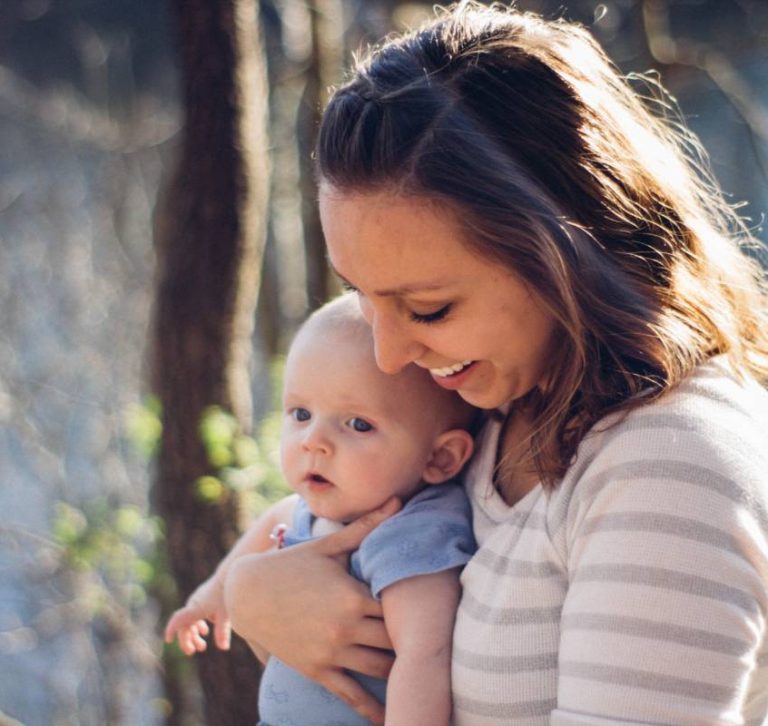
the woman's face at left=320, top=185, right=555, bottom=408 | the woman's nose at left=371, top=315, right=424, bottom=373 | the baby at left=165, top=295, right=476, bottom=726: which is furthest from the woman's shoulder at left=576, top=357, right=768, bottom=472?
the baby at left=165, top=295, right=476, bottom=726

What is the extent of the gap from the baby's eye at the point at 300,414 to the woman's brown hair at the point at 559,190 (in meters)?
0.54

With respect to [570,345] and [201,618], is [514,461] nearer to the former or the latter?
[570,345]

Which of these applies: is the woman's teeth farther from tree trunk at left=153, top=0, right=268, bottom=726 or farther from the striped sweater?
tree trunk at left=153, top=0, right=268, bottom=726

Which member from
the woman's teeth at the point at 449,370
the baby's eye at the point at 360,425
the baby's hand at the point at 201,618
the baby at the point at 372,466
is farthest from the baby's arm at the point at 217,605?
the woman's teeth at the point at 449,370

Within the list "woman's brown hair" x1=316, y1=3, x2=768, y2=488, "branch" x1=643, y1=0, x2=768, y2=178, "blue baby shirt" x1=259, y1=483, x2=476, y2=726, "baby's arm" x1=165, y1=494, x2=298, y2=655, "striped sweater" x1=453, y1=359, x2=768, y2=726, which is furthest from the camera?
"branch" x1=643, y1=0, x2=768, y2=178

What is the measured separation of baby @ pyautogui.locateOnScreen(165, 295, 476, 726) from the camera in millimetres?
1866

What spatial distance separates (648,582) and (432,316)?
496mm

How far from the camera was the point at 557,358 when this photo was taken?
66.9 inches

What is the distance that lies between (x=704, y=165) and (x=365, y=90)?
724mm

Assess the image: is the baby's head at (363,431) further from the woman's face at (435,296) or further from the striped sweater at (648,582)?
the striped sweater at (648,582)

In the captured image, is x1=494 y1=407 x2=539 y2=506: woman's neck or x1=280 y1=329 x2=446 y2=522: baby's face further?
x1=280 y1=329 x2=446 y2=522: baby's face

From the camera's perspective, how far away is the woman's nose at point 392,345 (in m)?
1.68

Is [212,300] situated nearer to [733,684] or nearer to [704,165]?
[704,165]

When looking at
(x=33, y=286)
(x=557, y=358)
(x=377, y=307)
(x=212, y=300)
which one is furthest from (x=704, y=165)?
(x=33, y=286)
